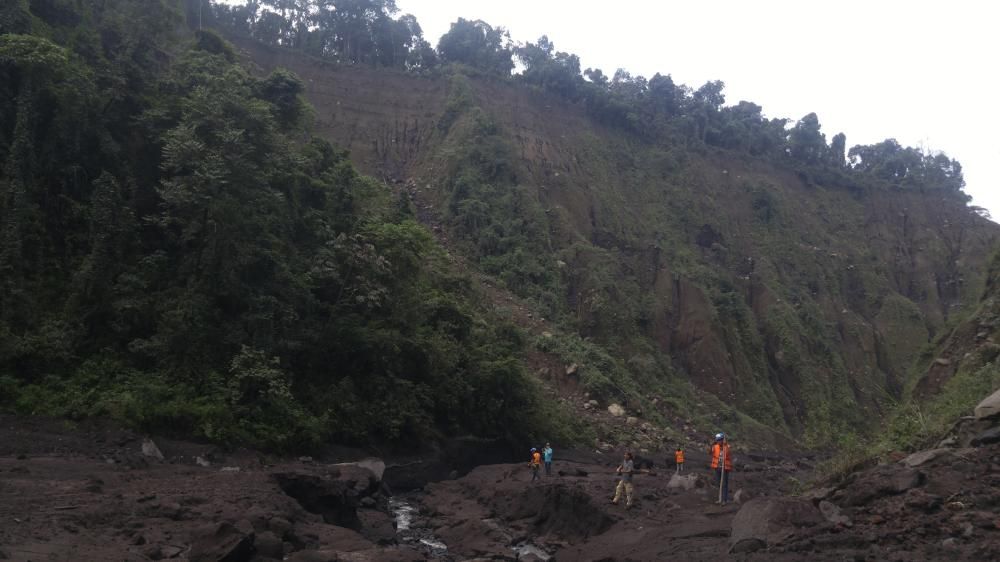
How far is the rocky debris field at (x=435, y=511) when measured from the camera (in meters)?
9.43

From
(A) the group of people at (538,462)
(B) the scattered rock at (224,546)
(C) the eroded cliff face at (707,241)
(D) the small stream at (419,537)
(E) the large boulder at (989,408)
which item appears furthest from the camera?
(C) the eroded cliff face at (707,241)

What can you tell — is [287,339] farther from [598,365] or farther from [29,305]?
[598,365]

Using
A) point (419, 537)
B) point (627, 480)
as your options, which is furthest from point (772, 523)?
point (419, 537)

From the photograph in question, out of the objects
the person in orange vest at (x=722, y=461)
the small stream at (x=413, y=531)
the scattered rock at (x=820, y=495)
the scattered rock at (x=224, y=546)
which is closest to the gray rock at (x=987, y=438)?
the scattered rock at (x=820, y=495)

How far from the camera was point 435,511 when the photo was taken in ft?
66.7

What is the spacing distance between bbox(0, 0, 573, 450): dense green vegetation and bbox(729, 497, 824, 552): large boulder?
44.2 feet

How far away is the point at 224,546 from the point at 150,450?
28.3 ft

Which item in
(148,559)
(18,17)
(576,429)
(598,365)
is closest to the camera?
(148,559)

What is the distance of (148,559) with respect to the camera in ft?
32.4

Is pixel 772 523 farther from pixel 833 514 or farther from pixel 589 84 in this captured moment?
pixel 589 84

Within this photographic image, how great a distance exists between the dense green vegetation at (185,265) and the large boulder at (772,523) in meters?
13.5

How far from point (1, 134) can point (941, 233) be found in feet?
251

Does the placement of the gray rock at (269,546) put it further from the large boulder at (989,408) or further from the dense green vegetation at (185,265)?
the large boulder at (989,408)

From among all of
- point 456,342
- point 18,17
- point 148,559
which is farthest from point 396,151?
point 148,559
